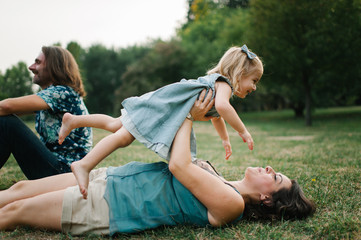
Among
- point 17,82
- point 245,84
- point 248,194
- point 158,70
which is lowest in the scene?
point 248,194

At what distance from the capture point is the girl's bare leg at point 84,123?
2838 mm

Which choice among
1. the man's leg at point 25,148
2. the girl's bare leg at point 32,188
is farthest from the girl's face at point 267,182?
the man's leg at point 25,148

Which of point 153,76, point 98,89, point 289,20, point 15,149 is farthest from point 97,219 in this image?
point 98,89

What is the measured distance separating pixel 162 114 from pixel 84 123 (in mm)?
838

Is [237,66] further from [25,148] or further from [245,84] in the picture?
[25,148]

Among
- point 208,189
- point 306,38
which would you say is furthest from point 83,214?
point 306,38

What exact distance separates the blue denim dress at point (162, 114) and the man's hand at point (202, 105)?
0.13 ft

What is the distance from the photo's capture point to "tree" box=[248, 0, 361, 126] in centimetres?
1265

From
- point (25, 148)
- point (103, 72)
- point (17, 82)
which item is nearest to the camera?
point (25, 148)

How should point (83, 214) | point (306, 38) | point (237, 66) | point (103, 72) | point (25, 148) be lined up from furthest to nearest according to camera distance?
point (103, 72) → point (306, 38) → point (237, 66) → point (25, 148) → point (83, 214)

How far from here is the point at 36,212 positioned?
2.24 m

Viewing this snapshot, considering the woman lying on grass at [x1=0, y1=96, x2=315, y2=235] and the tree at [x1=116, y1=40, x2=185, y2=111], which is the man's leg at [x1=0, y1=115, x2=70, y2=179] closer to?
the woman lying on grass at [x1=0, y1=96, x2=315, y2=235]

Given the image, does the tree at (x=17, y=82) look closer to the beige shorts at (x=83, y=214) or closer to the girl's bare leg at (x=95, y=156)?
the girl's bare leg at (x=95, y=156)

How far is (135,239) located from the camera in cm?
222
